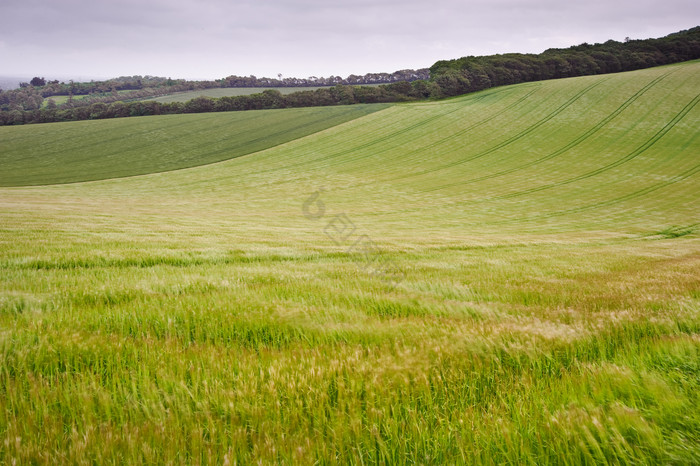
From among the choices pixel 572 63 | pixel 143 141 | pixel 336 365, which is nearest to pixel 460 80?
pixel 572 63

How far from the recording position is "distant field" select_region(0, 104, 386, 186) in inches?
2585

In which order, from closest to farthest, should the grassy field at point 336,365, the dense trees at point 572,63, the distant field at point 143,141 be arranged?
the grassy field at point 336,365 < the distant field at point 143,141 < the dense trees at point 572,63

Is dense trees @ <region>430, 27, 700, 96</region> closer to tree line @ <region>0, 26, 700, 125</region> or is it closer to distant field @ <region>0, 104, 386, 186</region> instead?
tree line @ <region>0, 26, 700, 125</region>

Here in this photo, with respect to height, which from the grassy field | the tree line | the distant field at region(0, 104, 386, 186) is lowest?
→ the grassy field

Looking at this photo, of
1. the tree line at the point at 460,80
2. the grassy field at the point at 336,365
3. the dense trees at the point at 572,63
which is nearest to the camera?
the grassy field at the point at 336,365

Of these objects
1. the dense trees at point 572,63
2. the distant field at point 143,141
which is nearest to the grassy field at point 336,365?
the distant field at point 143,141

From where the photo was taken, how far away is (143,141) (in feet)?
266

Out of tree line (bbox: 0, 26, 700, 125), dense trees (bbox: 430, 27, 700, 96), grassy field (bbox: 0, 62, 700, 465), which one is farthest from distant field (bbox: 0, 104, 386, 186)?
grassy field (bbox: 0, 62, 700, 465)

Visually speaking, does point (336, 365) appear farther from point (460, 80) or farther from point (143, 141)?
point (460, 80)

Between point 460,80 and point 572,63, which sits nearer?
point 460,80

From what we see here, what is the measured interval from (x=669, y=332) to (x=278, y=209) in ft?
133

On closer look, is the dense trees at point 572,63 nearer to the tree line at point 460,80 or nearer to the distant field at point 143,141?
the tree line at point 460,80

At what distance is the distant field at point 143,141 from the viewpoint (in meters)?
65.7

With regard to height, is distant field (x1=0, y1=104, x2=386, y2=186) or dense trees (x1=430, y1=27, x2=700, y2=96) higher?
dense trees (x1=430, y1=27, x2=700, y2=96)
